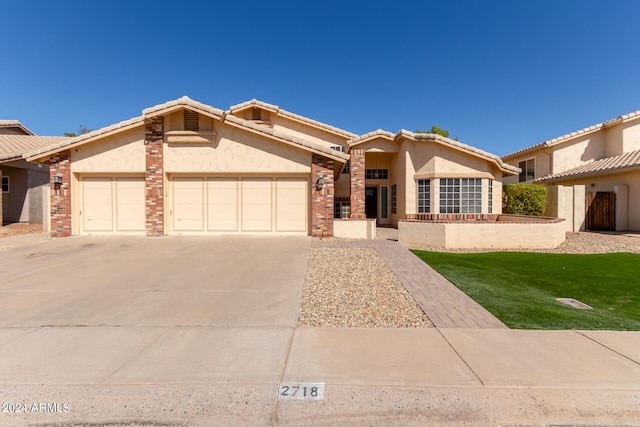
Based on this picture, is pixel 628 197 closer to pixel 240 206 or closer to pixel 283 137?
pixel 283 137

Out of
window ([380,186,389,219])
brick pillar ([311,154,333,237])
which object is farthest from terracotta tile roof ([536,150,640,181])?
brick pillar ([311,154,333,237])

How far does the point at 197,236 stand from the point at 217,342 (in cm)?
946

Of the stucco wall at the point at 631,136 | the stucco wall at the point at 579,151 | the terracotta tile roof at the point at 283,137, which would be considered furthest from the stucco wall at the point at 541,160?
the terracotta tile roof at the point at 283,137

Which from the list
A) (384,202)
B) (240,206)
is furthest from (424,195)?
(240,206)

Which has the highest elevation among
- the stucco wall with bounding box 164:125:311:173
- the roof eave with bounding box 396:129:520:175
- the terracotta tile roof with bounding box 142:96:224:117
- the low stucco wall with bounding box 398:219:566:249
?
the terracotta tile roof with bounding box 142:96:224:117

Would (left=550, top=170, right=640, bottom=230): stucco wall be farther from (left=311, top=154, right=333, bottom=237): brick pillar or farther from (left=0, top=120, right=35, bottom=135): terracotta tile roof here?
(left=0, top=120, right=35, bottom=135): terracotta tile roof

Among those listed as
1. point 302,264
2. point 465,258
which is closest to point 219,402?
point 302,264

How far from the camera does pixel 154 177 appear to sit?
39.5 ft

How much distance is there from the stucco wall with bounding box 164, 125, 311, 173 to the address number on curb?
10.2m

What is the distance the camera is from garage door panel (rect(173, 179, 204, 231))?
12.5 metres

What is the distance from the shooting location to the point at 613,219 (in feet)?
50.0

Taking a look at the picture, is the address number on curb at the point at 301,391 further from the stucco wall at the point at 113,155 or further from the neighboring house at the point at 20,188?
the neighboring house at the point at 20,188

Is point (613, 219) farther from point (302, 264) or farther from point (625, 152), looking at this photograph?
point (302, 264)

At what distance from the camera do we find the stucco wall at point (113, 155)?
39.8 ft
